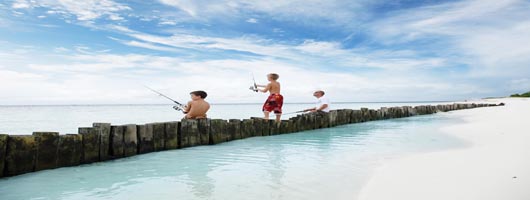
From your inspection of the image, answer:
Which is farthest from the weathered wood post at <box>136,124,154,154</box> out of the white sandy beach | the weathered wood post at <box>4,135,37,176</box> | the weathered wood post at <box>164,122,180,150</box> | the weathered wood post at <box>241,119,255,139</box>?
the white sandy beach

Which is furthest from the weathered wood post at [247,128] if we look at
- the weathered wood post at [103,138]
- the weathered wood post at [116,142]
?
the weathered wood post at [103,138]

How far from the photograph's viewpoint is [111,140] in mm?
7254

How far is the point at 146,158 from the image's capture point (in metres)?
7.33

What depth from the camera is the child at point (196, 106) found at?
9.61 metres

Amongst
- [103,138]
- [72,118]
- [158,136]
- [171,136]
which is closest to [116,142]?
[103,138]

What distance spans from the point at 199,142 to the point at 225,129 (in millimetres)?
1036

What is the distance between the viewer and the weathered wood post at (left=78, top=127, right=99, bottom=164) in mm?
6754

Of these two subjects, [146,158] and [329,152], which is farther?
[329,152]

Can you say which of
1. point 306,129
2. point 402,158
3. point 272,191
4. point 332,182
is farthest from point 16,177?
point 306,129

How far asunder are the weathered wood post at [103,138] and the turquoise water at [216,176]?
34cm

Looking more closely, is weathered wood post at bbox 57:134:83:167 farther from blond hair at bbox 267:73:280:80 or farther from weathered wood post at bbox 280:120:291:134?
weathered wood post at bbox 280:120:291:134

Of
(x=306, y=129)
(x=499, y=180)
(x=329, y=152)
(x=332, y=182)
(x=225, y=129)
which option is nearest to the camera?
(x=499, y=180)

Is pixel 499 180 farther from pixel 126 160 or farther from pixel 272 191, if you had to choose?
pixel 126 160

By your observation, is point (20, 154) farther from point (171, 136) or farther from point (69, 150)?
point (171, 136)
